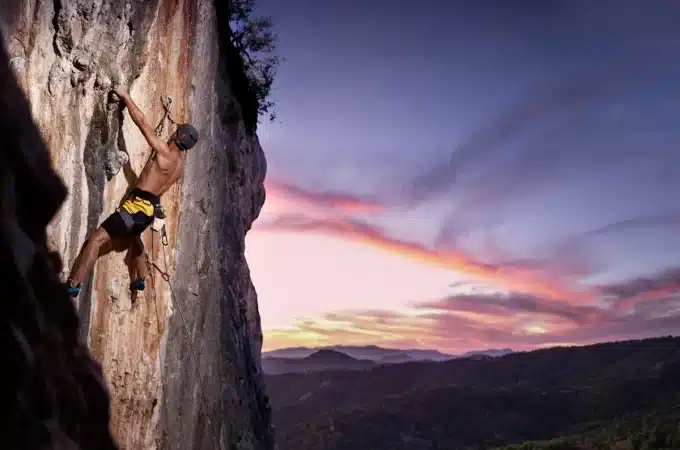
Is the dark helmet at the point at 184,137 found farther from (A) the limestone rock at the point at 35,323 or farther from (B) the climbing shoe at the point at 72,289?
(B) the climbing shoe at the point at 72,289

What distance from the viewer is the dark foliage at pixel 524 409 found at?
61.8 metres

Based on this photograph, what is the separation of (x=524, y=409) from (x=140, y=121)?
72.9 metres

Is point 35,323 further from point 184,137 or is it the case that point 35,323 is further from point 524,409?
point 524,409

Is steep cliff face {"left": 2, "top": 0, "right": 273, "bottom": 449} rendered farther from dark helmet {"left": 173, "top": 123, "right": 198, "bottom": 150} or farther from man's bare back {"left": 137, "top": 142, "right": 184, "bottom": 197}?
dark helmet {"left": 173, "top": 123, "right": 198, "bottom": 150}

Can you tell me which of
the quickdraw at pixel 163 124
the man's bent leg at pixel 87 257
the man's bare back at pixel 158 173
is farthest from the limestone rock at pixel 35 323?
the quickdraw at pixel 163 124

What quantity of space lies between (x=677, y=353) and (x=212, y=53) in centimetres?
8760

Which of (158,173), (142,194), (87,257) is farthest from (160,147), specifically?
(87,257)

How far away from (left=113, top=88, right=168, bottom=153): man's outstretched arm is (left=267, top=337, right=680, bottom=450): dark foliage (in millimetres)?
41389

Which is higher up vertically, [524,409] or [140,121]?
[140,121]

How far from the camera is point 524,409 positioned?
7200cm

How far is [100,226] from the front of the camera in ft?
24.7

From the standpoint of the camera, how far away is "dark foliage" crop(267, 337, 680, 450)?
203 feet

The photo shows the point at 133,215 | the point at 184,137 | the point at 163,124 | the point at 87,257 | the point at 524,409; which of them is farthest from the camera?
the point at 524,409

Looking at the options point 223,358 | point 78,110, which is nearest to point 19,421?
point 78,110
